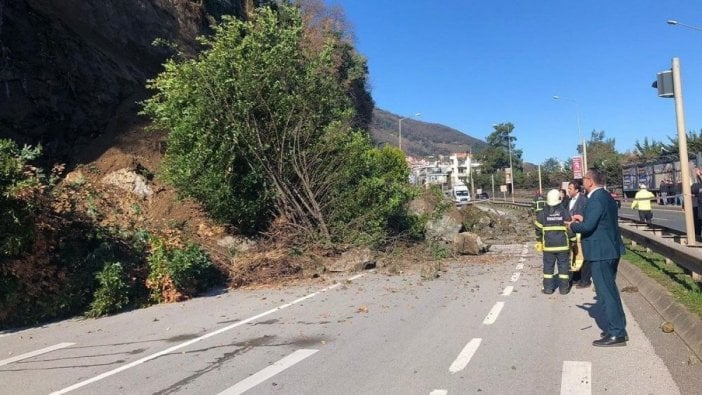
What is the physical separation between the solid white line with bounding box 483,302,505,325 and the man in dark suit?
1.77 meters

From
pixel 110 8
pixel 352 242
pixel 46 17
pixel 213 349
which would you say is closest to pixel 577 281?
pixel 352 242

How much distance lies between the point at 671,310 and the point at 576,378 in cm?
299

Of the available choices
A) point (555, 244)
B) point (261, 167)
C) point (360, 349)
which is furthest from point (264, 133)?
point (360, 349)

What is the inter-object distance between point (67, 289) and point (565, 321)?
8.14 metres

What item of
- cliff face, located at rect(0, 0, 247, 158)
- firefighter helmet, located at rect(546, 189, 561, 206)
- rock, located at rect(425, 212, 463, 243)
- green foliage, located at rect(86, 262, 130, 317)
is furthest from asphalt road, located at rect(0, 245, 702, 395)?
cliff face, located at rect(0, 0, 247, 158)

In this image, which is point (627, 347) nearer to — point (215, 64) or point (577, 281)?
point (577, 281)

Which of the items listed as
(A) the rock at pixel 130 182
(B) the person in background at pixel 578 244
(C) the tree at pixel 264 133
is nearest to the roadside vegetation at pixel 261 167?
(C) the tree at pixel 264 133

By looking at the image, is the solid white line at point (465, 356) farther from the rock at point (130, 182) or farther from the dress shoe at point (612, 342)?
the rock at point (130, 182)

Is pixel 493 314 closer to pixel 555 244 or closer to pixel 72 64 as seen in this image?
pixel 555 244

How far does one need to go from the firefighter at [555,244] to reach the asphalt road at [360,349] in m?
0.35

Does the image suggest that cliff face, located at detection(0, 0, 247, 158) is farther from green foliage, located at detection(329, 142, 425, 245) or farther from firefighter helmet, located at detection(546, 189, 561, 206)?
firefighter helmet, located at detection(546, 189, 561, 206)

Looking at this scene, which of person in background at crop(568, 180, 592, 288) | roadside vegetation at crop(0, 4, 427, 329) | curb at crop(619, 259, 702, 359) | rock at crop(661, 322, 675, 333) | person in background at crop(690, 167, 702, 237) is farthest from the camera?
person in background at crop(690, 167, 702, 237)

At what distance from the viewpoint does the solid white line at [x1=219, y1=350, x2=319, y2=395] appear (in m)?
5.48

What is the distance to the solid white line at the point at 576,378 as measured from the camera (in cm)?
501
